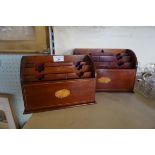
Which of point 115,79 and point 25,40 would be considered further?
point 25,40

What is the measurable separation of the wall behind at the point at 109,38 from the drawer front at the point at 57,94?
1.47 ft

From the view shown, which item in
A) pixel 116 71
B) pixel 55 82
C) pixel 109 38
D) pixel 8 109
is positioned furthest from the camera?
pixel 8 109

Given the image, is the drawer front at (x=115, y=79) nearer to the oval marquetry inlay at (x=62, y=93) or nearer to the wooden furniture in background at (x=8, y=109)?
the oval marquetry inlay at (x=62, y=93)

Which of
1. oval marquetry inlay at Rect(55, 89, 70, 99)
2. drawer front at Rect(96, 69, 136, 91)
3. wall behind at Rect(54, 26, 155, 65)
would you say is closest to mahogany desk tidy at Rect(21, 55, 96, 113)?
oval marquetry inlay at Rect(55, 89, 70, 99)

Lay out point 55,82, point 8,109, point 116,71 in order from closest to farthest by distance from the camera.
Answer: point 55,82
point 116,71
point 8,109

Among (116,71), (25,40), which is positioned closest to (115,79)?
(116,71)

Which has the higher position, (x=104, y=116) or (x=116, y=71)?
(x=116, y=71)

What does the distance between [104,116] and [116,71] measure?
300 millimetres

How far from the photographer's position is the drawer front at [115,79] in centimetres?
91

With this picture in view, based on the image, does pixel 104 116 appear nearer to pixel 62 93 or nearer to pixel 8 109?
pixel 62 93

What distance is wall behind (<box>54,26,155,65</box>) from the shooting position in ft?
3.55

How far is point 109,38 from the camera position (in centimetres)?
111

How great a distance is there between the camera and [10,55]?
1269mm
